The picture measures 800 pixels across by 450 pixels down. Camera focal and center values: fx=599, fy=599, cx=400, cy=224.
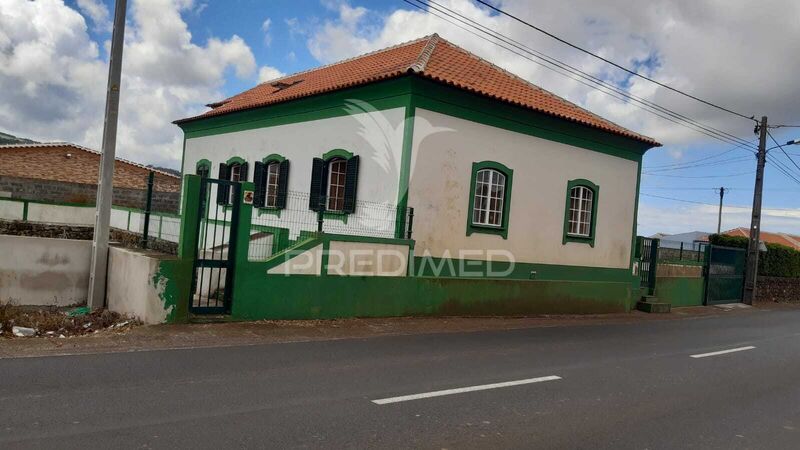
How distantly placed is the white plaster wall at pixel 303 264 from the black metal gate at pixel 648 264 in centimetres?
1297

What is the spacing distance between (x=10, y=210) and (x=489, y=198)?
40.1 feet

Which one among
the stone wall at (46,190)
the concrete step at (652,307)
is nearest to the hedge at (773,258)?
the concrete step at (652,307)

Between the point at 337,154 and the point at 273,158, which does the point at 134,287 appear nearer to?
the point at 337,154

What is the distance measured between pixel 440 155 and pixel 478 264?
9.76 feet

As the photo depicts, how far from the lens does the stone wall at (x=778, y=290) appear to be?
27.4 m

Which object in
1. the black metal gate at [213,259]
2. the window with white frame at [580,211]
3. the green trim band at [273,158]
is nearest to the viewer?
the black metal gate at [213,259]

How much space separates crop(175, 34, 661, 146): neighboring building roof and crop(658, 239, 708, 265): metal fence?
427 cm

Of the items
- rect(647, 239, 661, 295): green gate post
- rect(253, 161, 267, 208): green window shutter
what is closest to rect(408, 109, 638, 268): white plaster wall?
rect(647, 239, 661, 295): green gate post

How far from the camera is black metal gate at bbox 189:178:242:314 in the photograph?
9984 millimetres

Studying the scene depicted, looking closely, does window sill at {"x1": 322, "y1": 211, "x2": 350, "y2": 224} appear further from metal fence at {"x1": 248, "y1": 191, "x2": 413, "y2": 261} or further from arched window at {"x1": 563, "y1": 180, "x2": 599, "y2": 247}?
arched window at {"x1": 563, "y1": 180, "x2": 599, "y2": 247}

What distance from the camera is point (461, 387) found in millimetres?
6762

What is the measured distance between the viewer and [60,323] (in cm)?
977

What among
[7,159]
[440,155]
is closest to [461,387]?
[440,155]

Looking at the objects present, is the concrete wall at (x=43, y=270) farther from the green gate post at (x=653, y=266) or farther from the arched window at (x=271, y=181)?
the green gate post at (x=653, y=266)
